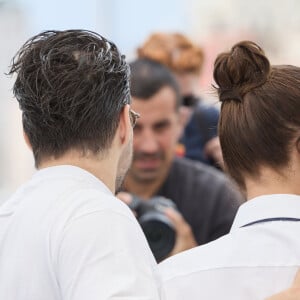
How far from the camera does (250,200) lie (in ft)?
4.16

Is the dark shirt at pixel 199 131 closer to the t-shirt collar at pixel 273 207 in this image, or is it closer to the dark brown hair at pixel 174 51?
the dark brown hair at pixel 174 51

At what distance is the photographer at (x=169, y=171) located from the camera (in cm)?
229

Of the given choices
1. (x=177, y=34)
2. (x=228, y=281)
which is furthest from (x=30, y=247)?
(x=177, y=34)

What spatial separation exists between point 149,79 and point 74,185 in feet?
4.42

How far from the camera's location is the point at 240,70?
1.29 m

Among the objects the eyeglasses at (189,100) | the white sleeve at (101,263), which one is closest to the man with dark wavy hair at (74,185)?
the white sleeve at (101,263)

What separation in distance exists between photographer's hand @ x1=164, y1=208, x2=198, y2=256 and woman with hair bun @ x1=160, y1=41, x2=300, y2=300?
810mm

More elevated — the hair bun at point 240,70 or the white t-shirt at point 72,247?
the hair bun at point 240,70

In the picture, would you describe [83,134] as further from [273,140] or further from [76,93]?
[273,140]

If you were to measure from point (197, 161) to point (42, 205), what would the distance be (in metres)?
1.57

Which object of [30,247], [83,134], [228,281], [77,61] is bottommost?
[228,281]

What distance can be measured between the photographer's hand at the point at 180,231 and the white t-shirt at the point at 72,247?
0.96m

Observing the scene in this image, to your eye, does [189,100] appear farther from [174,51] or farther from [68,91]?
[68,91]

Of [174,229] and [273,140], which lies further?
[174,229]
